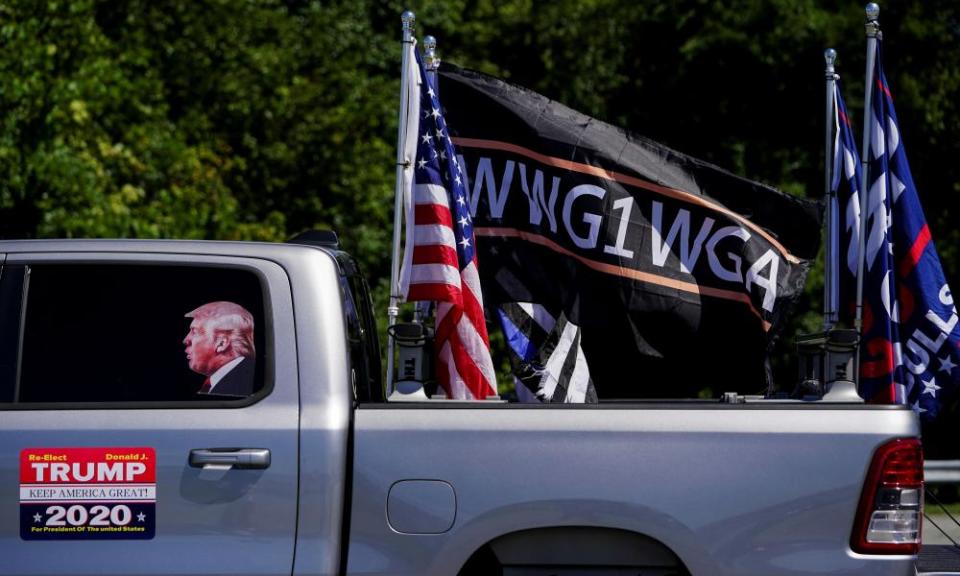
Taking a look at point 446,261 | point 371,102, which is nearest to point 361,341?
point 446,261

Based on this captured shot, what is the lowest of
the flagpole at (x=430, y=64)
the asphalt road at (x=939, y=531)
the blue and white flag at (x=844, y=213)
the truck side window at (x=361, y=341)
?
the asphalt road at (x=939, y=531)

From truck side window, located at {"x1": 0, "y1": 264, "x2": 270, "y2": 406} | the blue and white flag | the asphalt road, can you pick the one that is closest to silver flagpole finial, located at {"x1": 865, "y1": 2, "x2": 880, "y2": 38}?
the blue and white flag

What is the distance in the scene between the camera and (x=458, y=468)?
3.78 meters

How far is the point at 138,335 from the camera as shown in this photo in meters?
3.99

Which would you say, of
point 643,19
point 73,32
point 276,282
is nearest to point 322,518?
point 276,282

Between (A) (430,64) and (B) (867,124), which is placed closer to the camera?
(A) (430,64)

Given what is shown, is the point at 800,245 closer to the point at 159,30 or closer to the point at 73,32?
the point at 73,32

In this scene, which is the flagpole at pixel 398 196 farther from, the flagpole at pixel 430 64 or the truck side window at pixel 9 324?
the truck side window at pixel 9 324

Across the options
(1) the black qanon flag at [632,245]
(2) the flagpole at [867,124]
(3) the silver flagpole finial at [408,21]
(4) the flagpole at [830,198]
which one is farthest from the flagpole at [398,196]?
(2) the flagpole at [867,124]

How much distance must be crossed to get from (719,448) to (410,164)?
2.29 metres

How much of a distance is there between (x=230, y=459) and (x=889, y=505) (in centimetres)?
197

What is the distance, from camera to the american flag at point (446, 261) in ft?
16.4

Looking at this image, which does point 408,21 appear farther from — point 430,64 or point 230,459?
point 230,459

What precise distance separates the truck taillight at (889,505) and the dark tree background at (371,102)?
39.5 ft
